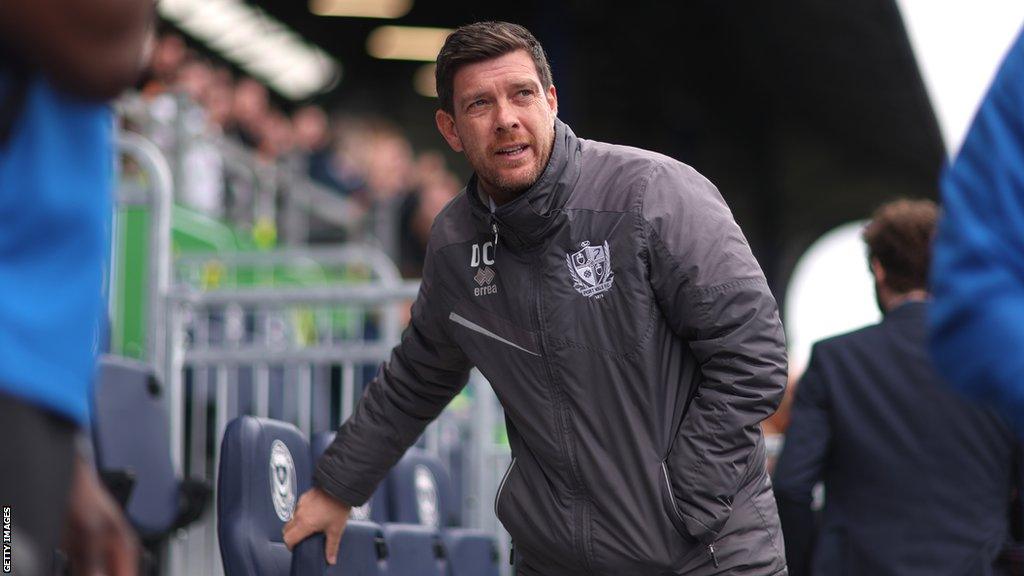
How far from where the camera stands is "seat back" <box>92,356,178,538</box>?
4.86 metres

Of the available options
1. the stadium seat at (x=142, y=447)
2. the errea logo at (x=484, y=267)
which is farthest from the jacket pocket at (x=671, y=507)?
the stadium seat at (x=142, y=447)

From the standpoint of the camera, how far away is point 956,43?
1365 cm

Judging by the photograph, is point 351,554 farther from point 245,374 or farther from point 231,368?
point 245,374

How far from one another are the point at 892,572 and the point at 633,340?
1.50 m

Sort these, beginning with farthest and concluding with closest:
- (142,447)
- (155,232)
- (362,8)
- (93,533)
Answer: (362,8) < (155,232) < (142,447) < (93,533)

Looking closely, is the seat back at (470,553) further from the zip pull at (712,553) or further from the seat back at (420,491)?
the zip pull at (712,553)

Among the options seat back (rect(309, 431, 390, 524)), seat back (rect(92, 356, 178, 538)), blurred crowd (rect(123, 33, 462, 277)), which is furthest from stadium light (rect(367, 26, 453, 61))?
seat back (rect(309, 431, 390, 524))

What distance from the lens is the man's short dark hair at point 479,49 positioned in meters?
3.35

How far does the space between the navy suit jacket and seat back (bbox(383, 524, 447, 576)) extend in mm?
1089

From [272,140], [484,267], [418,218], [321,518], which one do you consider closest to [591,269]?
[484,267]

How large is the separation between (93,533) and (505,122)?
1848 millimetres

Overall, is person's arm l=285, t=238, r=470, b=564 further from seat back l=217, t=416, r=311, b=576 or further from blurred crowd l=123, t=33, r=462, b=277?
blurred crowd l=123, t=33, r=462, b=277

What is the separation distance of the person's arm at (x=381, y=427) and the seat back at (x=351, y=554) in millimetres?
31

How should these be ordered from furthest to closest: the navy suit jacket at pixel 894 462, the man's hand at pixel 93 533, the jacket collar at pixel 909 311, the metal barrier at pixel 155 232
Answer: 1. the metal barrier at pixel 155 232
2. the jacket collar at pixel 909 311
3. the navy suit jacket at pixel 894 462
4. the man's hand at pixel 93 533
